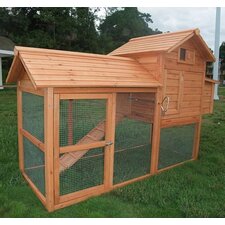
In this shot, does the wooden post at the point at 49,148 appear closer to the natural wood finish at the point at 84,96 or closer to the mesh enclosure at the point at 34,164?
the natural wood finish at the point at 84,96

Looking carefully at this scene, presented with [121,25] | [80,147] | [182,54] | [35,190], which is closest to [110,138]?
[80,147]

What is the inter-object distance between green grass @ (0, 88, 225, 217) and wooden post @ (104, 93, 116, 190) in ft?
0.75

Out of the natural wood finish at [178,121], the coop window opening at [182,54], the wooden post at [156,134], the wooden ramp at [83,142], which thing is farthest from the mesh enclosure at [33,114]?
A: the coop window opening at [182,54]

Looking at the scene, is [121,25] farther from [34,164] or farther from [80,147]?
[80,147]

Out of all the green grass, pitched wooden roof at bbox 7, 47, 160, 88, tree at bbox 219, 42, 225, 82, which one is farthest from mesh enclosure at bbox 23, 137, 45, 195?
tree at bbox 219, 42, 225, 82

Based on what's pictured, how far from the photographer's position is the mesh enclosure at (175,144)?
492 cm

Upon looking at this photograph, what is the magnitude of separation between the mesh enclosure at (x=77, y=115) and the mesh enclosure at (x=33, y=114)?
30 cm

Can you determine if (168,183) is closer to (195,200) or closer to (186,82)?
(195,200)

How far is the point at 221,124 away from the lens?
30.2 ft

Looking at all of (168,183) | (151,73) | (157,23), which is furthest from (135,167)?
(157,23)

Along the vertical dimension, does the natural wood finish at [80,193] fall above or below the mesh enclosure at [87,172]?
below

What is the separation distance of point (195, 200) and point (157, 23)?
141 feet

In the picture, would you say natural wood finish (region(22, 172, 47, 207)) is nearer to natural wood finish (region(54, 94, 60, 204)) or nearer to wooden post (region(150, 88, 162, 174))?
natural wood finish (region(54, 94, 60, 204))

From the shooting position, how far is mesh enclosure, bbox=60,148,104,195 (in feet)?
12.3
